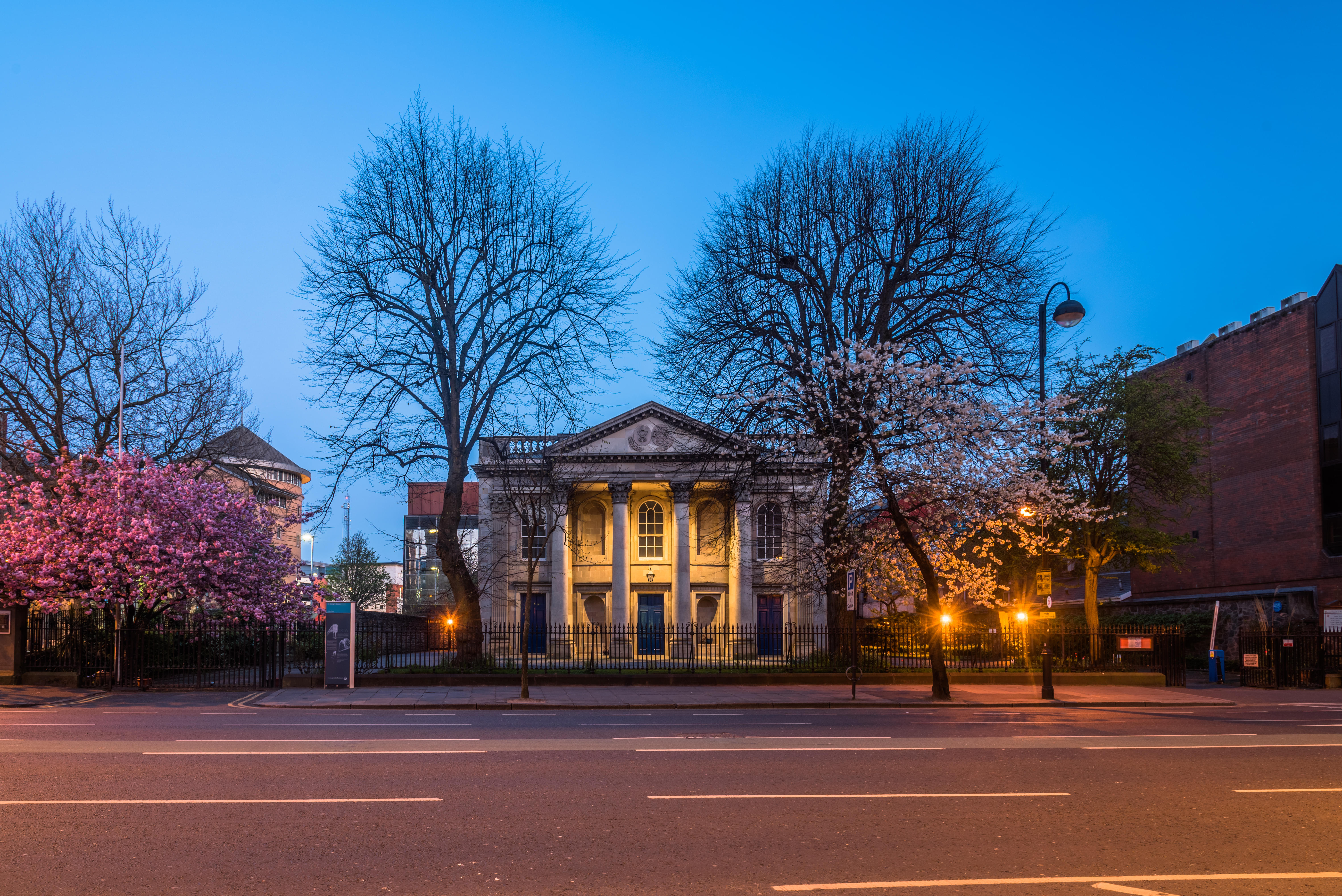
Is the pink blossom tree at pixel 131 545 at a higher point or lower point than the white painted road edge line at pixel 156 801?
higher

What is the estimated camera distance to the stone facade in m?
46.3

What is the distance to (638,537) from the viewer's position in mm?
51125

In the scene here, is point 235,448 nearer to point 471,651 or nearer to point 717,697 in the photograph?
point 471,651

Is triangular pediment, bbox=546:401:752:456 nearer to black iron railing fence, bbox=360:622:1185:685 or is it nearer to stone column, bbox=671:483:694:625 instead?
stone column, bbox=671:483:694:625

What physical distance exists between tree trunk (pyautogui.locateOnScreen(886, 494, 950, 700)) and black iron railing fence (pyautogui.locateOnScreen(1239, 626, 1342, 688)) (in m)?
13.4

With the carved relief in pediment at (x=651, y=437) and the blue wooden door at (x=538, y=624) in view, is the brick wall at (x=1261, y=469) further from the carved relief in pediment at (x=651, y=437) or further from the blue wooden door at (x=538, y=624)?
the blue wooden door at (x=538, y=624)

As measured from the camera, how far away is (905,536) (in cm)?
2339

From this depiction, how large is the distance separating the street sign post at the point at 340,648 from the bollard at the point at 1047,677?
57.7 ft

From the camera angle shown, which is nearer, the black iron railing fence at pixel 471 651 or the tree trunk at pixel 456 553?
the black iron railing fence at pixel 471 651

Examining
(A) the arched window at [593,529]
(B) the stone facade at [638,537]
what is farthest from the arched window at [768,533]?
(A) the arched window at [593,529]

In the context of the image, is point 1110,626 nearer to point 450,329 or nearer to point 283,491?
point 450,329

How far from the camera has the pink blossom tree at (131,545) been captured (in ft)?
82.4

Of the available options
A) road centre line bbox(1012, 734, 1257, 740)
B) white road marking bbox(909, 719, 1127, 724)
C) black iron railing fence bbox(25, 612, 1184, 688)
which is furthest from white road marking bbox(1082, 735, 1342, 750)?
black iron railing fence bbox(25, 612, 1184, 688)

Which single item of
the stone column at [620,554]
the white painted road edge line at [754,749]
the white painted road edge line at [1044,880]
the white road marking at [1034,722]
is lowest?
the white road marking at [1034,722]
